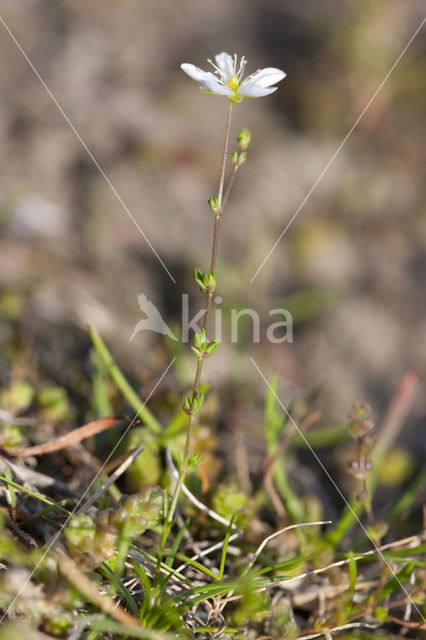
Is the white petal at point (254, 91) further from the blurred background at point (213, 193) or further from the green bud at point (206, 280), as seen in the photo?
the blurred background at point (213, 193)

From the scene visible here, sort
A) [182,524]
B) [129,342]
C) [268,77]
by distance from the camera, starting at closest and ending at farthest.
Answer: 1. [268,77]
2. [182,524]
3. [129,342]

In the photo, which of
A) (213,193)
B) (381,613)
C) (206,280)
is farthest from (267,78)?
(213,193)

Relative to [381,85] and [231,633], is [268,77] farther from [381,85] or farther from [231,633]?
[381,85]

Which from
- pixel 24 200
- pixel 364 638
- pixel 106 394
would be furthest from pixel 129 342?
pixel 364 638

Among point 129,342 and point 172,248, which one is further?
point 172,248

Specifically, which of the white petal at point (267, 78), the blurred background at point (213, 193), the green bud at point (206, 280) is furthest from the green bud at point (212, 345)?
the blurred background at point (213, 193)

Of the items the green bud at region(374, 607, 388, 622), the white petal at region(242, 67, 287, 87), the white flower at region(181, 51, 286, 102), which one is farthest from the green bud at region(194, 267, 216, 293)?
the green bud at region(374, 607, 388, 622)

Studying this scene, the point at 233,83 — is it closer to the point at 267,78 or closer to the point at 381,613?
the point at 267,78
